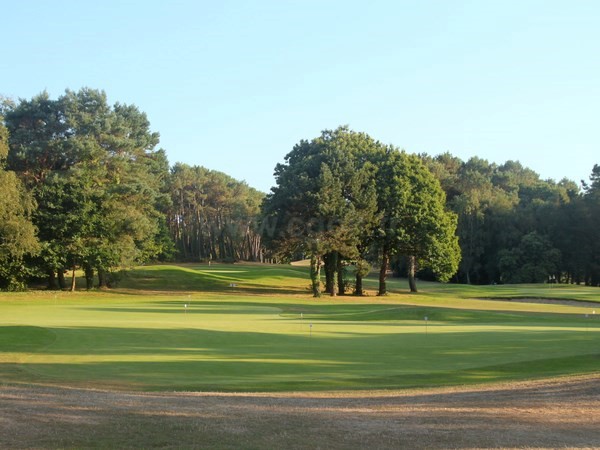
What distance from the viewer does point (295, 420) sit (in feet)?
35.4

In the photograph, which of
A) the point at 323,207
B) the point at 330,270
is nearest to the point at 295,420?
the point at 323,207

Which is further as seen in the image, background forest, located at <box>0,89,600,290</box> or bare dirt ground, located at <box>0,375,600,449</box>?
background forest, located at <box>0,89,600,290</box>

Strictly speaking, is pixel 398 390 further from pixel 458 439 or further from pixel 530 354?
pixel 530 354

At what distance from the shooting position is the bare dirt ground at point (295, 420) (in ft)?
30.4

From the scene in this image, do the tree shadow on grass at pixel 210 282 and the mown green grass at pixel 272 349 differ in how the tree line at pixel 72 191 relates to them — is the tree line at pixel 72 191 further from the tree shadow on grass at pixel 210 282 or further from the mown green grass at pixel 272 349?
the mown green grass at pixel 272 349

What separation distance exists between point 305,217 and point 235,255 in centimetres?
8085

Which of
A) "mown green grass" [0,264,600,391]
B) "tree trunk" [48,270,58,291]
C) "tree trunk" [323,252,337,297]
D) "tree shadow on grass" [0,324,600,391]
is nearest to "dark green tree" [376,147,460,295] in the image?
"tree trunk" [323,252,337,297]

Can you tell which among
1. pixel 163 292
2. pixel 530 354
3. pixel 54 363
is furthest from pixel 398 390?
pixel 163 292

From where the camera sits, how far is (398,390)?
15992 millimetres

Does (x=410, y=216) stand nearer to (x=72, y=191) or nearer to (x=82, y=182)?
(x=82, y=182)

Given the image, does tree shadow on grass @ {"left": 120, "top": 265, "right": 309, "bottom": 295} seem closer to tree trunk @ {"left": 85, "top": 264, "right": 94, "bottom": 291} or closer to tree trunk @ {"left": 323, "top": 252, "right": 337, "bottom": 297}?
tree trunk @ {"left": 323, "top": 252, "right": 337, "bottom": 297}

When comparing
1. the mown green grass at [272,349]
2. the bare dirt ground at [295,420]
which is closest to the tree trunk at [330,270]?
the mown green grass at [272,349]

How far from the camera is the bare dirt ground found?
9.27 m

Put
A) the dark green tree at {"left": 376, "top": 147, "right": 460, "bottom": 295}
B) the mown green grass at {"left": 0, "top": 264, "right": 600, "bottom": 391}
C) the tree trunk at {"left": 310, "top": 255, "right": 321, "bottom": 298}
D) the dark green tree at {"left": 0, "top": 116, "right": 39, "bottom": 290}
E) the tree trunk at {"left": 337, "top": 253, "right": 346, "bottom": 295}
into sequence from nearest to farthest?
1. the mown green grass at {"left": 0, "top": 264, "right": 600, "bottom": 391}
2. the dark green tree at {"left": 0, "top": 116, "right": 39, "bottom": 290}
3. the tree trunk at {"left": 310, "top": 255, "right": 321, "bottom": 298}
4. the dark green tree at {"left": 376, "top": 147, "right": 460, "bottom": 295}
5. the tree trunk at {"left": 337, "top": 253, "right": 346, "bottom": 295}
